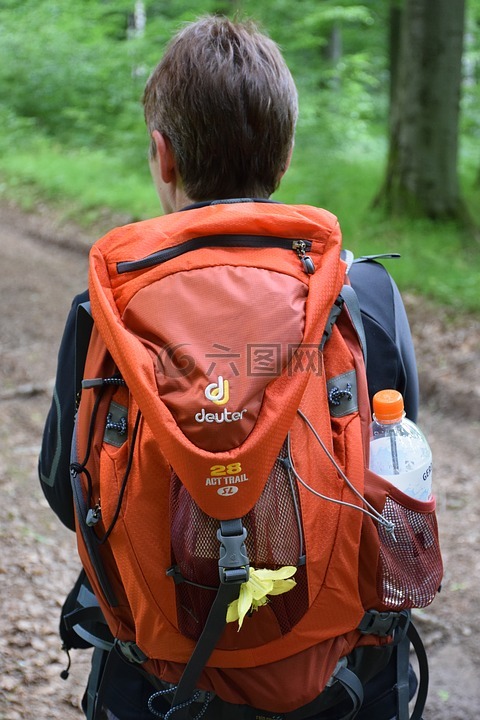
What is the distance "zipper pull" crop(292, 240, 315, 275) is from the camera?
1.41m

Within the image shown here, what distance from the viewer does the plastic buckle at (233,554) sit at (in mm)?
1257

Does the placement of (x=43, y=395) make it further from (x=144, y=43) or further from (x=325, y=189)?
Answer: (x=144, y=43)

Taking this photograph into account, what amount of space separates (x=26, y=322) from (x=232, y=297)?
6.12m

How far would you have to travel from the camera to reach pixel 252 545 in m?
1.31

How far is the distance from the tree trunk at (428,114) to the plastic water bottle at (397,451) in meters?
6.65

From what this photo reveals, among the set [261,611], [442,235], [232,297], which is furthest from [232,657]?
[442,235]

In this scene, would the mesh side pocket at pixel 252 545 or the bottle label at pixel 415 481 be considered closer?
the mesh side pocket at pixel 252 545

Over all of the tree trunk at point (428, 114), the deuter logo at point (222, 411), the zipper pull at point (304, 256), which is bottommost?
the tree trunk at point (428, 114)

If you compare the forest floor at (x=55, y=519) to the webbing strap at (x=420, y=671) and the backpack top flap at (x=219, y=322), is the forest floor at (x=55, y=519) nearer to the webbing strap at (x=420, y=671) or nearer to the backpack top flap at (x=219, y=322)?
the webbing strap at (x=420, y=671)

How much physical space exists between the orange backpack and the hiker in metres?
0.11

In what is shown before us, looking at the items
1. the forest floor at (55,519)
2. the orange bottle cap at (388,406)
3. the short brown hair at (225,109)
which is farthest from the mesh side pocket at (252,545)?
the forest floor at (55,519)

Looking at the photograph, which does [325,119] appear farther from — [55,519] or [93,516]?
[93,516]

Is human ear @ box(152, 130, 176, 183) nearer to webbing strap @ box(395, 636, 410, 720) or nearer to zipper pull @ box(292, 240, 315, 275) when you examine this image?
zipper pull @ box(292, 240, 315, 275)

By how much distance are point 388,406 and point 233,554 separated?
0.43 m
